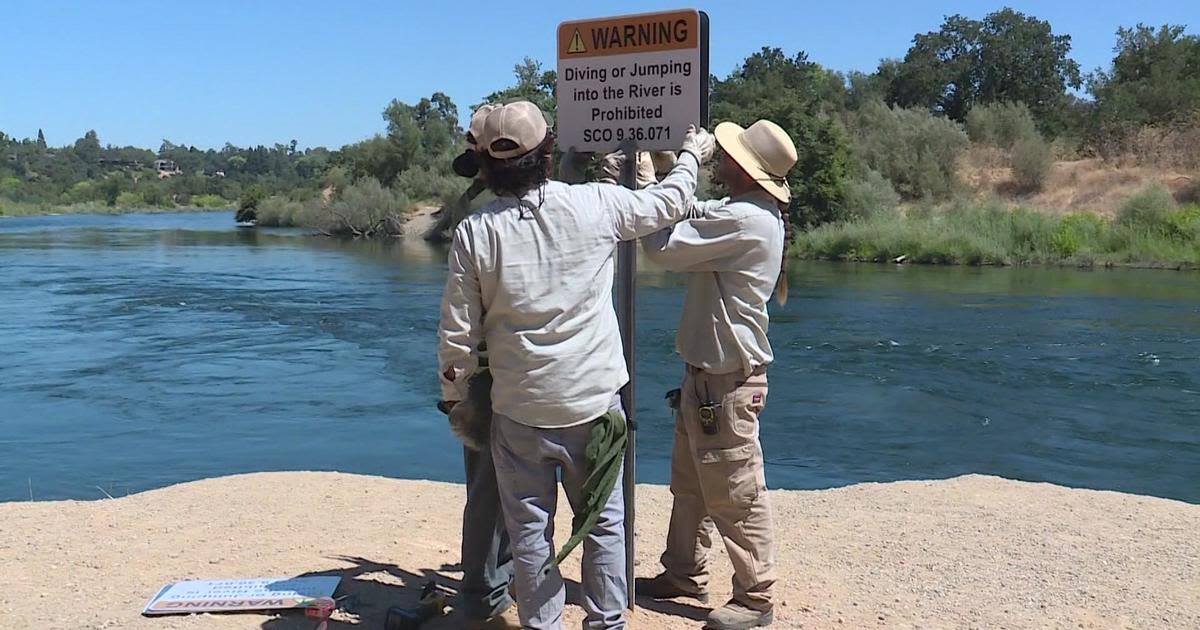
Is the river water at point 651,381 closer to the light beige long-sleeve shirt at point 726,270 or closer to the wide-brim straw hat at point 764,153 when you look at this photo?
the light beige long-sleeve shirt at point 726,270

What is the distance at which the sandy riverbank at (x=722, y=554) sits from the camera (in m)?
4.49

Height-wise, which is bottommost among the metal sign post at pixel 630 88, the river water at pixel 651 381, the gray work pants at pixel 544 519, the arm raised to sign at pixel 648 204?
the river water at pixel 651 381

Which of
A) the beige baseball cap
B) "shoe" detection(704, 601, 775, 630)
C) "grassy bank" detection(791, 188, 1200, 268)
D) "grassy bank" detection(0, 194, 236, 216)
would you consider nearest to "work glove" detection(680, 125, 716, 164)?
the beige baseball cap

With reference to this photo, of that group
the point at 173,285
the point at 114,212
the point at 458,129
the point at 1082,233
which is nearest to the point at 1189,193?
the point at 1082,233

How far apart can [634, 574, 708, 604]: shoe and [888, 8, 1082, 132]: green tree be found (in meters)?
62.6

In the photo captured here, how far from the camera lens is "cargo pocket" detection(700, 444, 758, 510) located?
4133mm

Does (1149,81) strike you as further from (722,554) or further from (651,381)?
(722,554)

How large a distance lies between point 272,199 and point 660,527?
7143 cm

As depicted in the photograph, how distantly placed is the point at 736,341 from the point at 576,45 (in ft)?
3.93

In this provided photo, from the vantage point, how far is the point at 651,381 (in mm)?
15117

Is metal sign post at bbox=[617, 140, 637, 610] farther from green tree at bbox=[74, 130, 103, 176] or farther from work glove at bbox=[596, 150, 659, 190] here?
green tree at bbox=[74, 130, 103, 176]

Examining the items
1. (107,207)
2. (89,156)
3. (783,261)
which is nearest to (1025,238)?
(783,261)

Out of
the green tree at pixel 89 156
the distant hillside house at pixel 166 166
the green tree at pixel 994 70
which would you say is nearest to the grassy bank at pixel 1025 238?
the green tree at pixel 994 70

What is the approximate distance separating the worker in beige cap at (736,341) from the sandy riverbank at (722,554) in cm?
33
